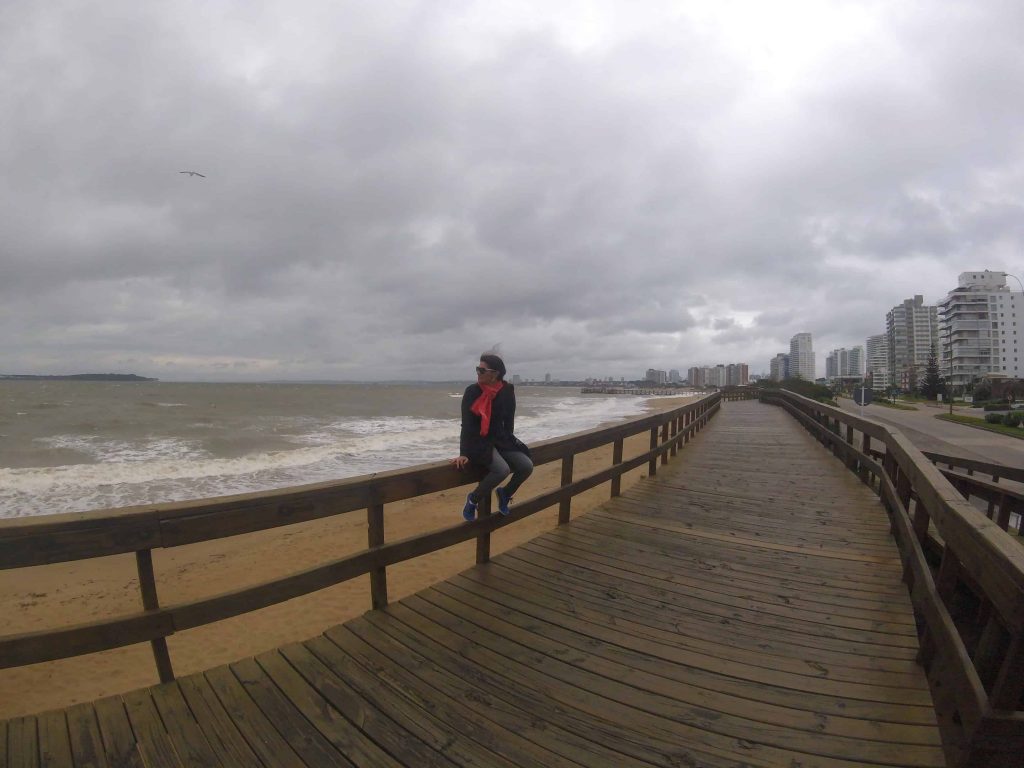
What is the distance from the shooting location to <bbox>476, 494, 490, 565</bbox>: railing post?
3609 millimetres

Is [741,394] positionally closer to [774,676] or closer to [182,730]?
[774,676]

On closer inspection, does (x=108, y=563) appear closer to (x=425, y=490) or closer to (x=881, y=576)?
(x=425, y=490)

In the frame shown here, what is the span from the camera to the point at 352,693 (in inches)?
88.7

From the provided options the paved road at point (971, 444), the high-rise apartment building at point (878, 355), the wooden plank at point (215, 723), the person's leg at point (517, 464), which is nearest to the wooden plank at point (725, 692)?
the person's leg at point (517, 464)

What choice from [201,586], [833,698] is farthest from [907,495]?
[201,586]

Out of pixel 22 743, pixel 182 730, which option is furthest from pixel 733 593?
pixel 22 743

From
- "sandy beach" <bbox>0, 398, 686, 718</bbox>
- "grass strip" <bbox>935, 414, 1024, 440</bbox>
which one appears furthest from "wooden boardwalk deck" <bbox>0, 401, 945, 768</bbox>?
"grass strip" <bbox>935, 414, 1024, 440</bbox>

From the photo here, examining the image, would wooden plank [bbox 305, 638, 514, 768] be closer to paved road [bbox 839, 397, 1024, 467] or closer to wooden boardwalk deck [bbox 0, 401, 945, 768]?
wooden boardwalk deck [bbox 0, 401, 945, 768]

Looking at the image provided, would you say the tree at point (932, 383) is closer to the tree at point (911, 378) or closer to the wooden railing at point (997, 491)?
the tree at point (911, 378)

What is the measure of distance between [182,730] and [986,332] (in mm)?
124245

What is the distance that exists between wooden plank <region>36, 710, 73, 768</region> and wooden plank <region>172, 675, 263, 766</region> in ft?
1.05

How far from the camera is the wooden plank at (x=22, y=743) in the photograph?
1.82 metres

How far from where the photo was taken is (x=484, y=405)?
343 centimetres

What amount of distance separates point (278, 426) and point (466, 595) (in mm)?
30072
